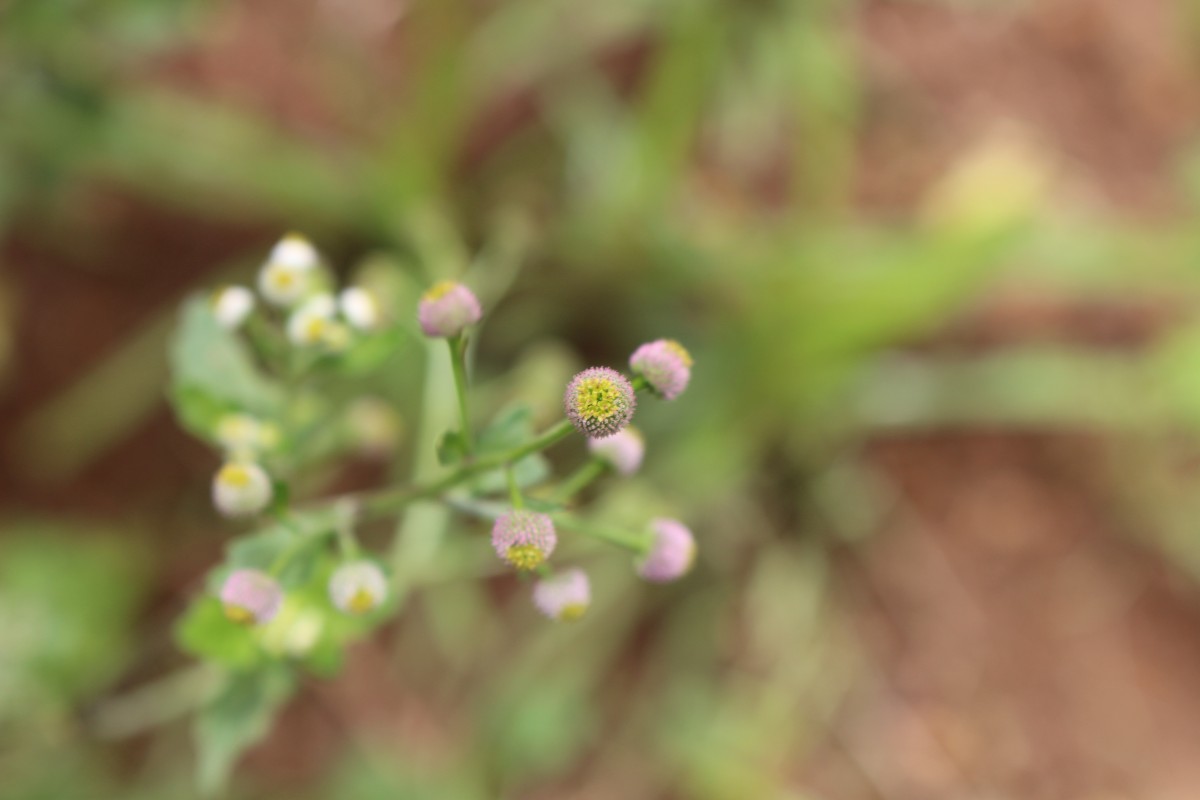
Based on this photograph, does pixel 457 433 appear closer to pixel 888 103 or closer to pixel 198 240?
pixel 198 240

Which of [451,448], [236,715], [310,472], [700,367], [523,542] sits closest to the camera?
[523,542]

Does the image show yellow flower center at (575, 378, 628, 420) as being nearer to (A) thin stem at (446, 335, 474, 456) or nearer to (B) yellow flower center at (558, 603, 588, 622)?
(A) thin stem at (446, 335, 474, 456)

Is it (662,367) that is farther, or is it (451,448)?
(451,448)

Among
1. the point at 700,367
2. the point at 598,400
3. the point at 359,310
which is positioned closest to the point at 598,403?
the point at 598,400

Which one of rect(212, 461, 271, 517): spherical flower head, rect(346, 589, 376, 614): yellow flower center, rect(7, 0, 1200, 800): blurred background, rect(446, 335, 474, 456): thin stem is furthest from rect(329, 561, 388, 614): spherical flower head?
rect(7, 0, 1200, 800): blurred background

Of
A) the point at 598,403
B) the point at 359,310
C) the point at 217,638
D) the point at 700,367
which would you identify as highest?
the point at 700,367

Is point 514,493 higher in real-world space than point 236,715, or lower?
lower

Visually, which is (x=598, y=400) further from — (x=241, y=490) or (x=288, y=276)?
(x=288, y=276)
